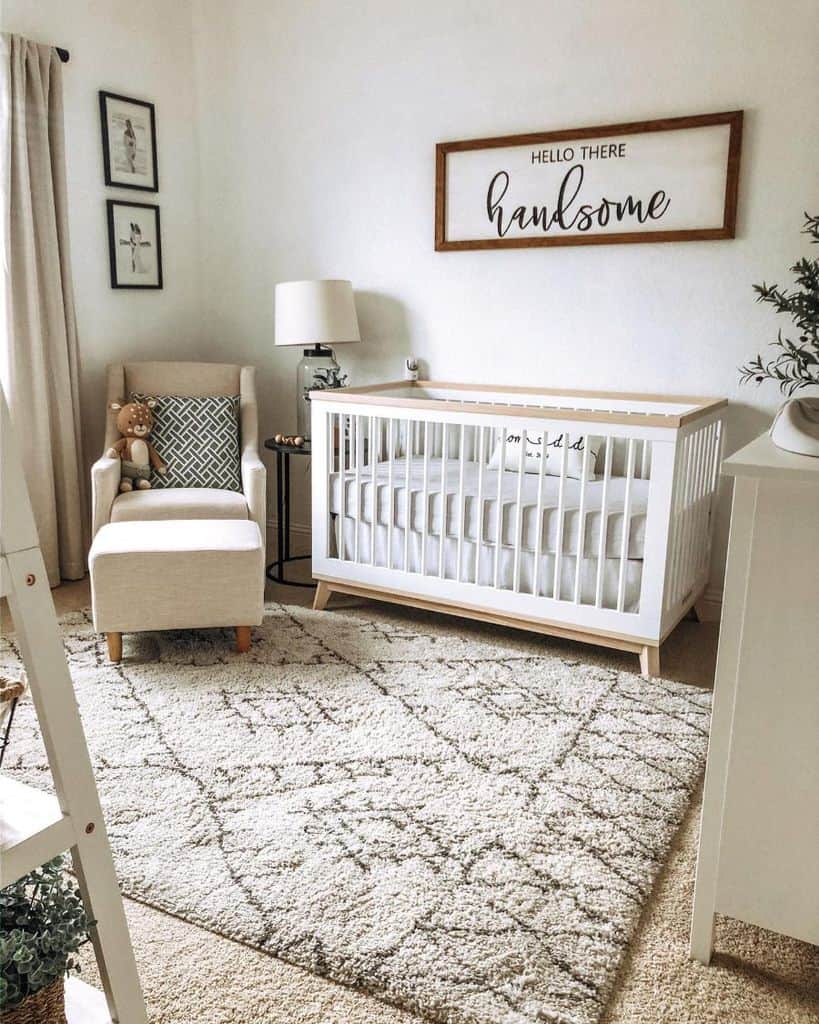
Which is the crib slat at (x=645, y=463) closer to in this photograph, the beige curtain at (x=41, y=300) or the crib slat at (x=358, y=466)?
the crib slat at (x=358, y=466)

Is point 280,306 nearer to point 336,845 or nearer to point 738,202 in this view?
point 738,202

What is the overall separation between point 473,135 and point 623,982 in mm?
3094

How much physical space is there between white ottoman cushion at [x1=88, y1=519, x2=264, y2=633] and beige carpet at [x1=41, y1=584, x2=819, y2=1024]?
1222 mm

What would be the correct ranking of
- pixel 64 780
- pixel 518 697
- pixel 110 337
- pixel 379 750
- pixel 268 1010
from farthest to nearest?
pixel 110 337 → pixel 518 697 → pixel 379 750 → pixel 268 1010 → pixel 64 780

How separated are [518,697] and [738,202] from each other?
1877mm

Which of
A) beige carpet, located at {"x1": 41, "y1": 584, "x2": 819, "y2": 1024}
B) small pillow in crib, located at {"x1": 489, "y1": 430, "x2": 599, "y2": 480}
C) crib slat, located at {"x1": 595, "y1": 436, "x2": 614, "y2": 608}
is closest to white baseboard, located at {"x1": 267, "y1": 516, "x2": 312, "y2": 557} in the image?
small pillow in crib, located at {"x1": 489, "y1": 430, "x2": 599, "y2": 480}

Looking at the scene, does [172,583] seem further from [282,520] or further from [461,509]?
[282,520]

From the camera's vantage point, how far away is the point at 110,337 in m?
3.95

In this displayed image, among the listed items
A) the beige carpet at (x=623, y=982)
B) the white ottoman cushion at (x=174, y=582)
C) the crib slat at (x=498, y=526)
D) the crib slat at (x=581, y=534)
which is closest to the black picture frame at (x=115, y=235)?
the white ottoman cushion at (x=174, y=582)

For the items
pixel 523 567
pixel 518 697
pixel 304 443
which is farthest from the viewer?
pixel 304 443

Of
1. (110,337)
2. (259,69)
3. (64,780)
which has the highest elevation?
(259,69)

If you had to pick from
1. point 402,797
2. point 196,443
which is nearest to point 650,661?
point 402,797

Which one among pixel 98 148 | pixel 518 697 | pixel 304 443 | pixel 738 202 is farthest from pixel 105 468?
pixel 738 202

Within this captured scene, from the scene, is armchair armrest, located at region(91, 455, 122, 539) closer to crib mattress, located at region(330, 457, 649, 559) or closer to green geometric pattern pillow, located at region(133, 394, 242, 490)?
green geometric pattern pillow, located at region(133, 394, 242, 490)
